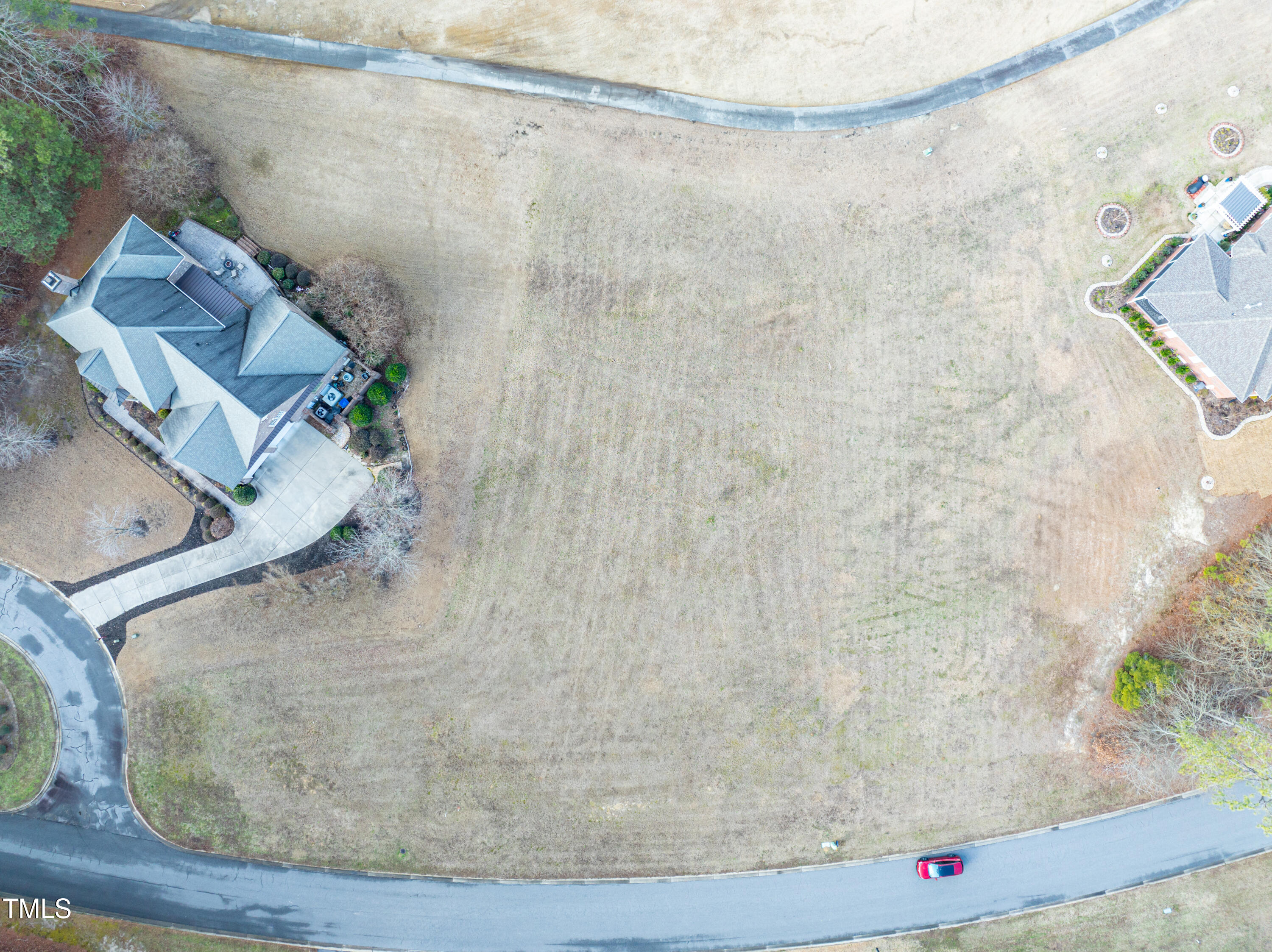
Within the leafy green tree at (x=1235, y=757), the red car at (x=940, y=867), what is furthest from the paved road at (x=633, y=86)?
the red car at (x=940, y=867)

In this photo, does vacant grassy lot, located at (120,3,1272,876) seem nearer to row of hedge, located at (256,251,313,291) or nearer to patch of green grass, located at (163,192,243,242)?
row of hedge, located at (256,251,313,291)

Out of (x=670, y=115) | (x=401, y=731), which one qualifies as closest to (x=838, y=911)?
(x=401, y=731)

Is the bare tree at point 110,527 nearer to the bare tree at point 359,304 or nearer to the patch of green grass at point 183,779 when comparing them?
the patch of green grass at point 183,779

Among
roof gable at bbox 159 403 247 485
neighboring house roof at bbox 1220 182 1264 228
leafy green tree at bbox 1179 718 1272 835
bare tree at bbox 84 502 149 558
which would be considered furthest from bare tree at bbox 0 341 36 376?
neighboring house roof at bbox 1220 182 1264 228

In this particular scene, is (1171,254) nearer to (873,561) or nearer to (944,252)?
(944,252)

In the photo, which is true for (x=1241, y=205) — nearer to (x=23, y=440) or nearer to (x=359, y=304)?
(x=359, y=304)
